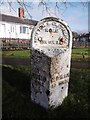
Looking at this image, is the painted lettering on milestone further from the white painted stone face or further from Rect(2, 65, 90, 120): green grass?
Rect(2, 65, 90, 120): green grass

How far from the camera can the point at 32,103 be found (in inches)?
256

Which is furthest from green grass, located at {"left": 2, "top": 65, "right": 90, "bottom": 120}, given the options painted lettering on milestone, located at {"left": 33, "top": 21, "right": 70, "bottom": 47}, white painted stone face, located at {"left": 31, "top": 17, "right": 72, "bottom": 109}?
painted lettering on milestone, located at {"left": 33, "top": 21, "right": 70, "bottom": 47}

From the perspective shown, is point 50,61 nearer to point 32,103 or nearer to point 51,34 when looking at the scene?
point 51,34

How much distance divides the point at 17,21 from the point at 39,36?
34.7 metres

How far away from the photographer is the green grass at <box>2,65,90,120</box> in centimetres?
589

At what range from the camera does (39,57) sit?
633 centimetres

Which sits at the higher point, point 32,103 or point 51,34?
point 51,34

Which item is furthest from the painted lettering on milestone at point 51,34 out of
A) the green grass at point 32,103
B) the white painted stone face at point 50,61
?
the green grass at point 32,103

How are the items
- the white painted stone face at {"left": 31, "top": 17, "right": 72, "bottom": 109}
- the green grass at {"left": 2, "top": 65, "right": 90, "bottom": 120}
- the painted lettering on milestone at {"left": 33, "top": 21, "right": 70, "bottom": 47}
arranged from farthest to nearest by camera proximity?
1. the painted lettering on milestone at {"left": 33, "top": 21, "right": 70, "bottom": 47}
2. the white painted stone face at {"left": 31, "top": 17, "right": 72, "bottom": 109}
3. the green grass at {"left": 2, "top": 65, "right": 90, "bottom": 120}

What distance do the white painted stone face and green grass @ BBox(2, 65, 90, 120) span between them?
0.22 m

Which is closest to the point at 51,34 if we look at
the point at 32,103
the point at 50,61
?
the point at 50,61

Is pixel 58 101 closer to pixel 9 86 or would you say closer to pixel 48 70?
pixel 48 70

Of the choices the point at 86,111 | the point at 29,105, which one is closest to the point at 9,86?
the point at 29,105

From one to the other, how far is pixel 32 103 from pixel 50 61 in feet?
3.80
